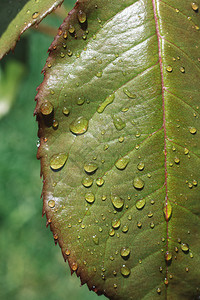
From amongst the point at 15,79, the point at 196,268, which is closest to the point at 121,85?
the point at 196,268

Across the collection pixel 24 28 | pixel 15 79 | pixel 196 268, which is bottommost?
pixel 196 268

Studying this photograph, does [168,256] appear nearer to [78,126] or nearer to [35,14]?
[78,126]

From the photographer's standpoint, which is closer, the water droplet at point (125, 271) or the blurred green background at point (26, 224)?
the water droplet at point (125, 271)

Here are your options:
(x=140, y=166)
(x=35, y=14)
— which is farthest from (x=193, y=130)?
(x=35, y=14)

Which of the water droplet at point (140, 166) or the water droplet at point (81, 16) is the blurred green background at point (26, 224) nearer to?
the water droplet at point (81, 16)

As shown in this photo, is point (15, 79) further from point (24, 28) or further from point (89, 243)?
point (89, 243)

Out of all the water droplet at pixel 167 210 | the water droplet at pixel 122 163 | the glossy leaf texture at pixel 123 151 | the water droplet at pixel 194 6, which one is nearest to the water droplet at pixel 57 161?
the glossy leaf texture at pixel 123 151
